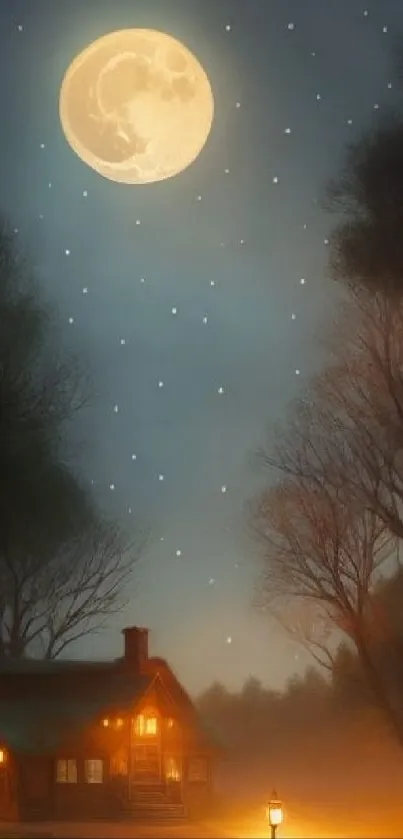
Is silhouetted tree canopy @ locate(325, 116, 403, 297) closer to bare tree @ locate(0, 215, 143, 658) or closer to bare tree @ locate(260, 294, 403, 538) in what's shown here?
bare tree @ locate(260, 294, 403, 538)

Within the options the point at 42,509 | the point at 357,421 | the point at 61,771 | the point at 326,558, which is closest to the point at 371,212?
the point at 357,421

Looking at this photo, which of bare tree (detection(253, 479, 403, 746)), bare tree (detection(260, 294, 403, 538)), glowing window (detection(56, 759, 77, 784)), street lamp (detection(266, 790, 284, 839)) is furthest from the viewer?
bare tree (detection(260, 294, 403, 538))

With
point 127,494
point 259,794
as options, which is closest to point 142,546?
point 127,494

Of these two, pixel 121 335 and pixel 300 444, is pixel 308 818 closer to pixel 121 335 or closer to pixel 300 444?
pixel 300 444

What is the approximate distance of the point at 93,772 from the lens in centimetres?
252

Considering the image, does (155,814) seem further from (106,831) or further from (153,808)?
(106,831)

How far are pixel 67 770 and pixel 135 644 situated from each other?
14.7 inches

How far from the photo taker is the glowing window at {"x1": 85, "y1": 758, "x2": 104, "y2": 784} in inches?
99.1

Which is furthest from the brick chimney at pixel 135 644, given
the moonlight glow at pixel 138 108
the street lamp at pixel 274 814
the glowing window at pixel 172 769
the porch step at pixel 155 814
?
the moonlight glow at pixel 138 108

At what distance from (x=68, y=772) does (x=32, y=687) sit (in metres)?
0.25

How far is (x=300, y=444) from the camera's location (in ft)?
8.95

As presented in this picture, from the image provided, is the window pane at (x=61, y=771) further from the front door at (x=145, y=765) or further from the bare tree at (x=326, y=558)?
the bare tree at (x=326, y=558)

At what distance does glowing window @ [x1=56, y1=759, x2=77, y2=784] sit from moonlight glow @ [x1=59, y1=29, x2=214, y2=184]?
66.1 inches

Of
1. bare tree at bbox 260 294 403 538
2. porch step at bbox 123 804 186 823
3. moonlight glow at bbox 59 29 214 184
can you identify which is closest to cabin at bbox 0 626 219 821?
porch step at bbox 123 804 186 823
